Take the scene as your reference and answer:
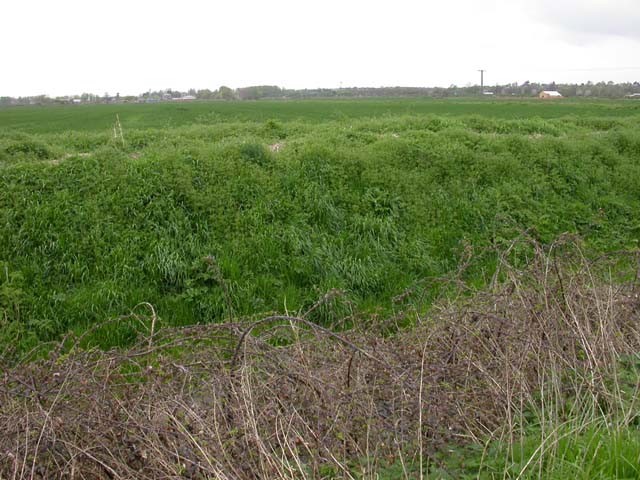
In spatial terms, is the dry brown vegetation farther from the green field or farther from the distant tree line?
the distant tree line

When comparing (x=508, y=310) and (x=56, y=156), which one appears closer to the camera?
(x=508, y=310)

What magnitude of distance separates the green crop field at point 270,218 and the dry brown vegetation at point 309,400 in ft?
4.42

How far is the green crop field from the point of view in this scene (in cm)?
680

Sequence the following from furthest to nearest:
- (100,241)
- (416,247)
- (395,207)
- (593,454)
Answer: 1. (395,207)
2. (416,247)
3. (100,241)
4. (593,454)

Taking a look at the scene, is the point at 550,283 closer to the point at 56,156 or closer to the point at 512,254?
the point at 512,254

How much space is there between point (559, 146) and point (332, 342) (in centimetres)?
907

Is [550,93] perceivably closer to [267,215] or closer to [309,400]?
[267,215]

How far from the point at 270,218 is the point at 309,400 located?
509 cm

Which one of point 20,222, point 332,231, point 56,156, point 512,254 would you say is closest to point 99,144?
point 56,156

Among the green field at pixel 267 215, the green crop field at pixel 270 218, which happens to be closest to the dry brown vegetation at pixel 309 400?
the green crop field at pixel 270 218

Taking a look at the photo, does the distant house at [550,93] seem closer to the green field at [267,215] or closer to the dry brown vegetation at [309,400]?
the green field at [267,215]

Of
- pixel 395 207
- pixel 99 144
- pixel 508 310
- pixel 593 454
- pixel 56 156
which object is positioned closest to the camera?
pixel 593 454

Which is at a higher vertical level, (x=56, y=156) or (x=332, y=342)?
(x=56, y=156)

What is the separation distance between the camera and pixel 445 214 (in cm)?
930
